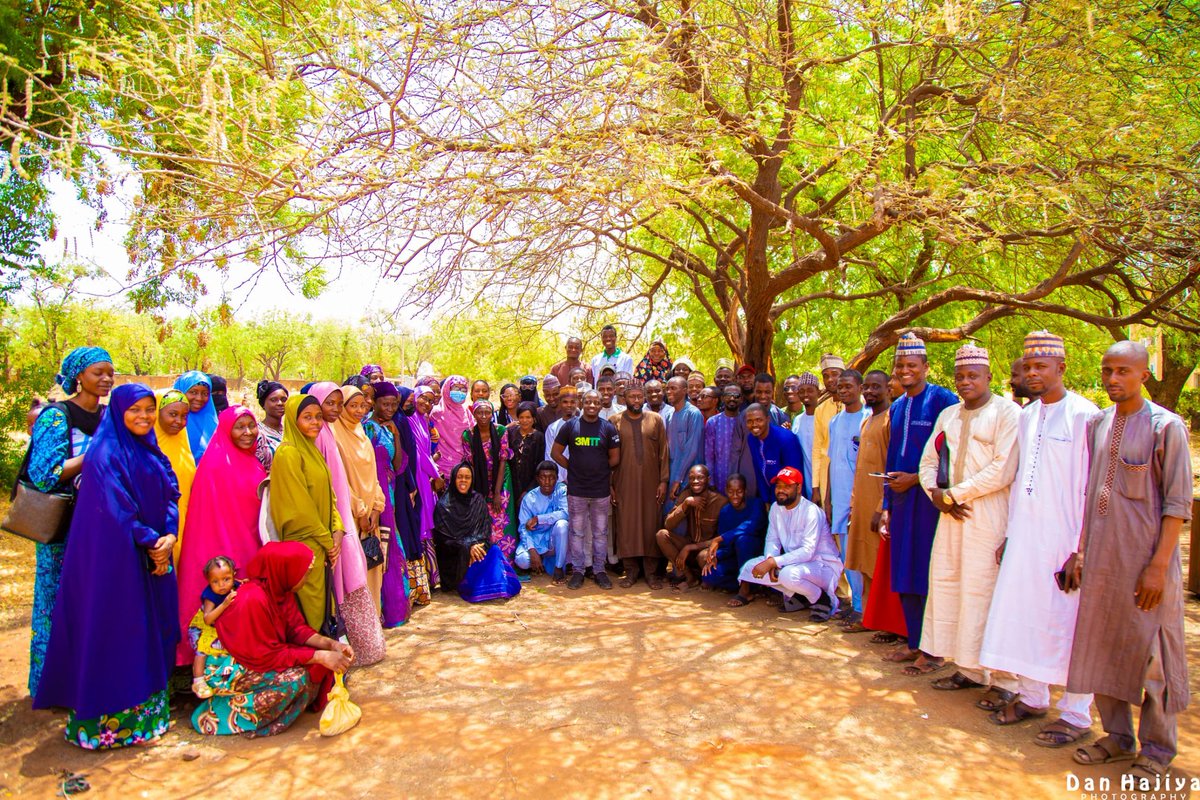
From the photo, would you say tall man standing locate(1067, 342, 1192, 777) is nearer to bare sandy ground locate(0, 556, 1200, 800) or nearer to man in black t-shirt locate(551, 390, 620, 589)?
bare sandy ground locate(0, 556, 1200, 800)

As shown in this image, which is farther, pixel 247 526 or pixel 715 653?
pixel 715 653

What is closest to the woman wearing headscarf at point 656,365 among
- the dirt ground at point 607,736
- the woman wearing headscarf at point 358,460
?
the dirt ground at point 607,736

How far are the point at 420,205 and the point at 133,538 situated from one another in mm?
2444

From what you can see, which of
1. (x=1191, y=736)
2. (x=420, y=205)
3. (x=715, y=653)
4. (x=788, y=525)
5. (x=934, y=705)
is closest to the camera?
(x=1191, y=736)

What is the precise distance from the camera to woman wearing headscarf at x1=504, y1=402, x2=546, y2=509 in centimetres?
776

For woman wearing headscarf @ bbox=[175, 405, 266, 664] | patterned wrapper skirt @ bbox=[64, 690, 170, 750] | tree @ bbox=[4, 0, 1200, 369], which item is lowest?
patterned wrapper skirt @ bbox=[64, 690, 170, 750]

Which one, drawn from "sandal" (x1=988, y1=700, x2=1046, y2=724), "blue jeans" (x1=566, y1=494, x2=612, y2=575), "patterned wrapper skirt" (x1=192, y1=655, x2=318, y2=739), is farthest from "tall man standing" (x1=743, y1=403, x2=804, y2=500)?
"patterned wrapper skirt" (x1=192, y1=655, x2=318, y2=739)

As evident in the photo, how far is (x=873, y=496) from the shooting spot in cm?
562

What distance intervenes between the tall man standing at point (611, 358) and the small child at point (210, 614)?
5.52 metres

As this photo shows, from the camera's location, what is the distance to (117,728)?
3.94 metres

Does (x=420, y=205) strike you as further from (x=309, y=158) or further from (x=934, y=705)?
(x=934, y=705)

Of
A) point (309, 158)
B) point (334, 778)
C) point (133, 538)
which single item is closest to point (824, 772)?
point (334, 778)

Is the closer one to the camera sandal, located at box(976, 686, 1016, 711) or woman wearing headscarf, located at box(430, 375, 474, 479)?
sandal, located at box(976, 686, 1016, 711)

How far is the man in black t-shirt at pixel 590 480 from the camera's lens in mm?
7211
